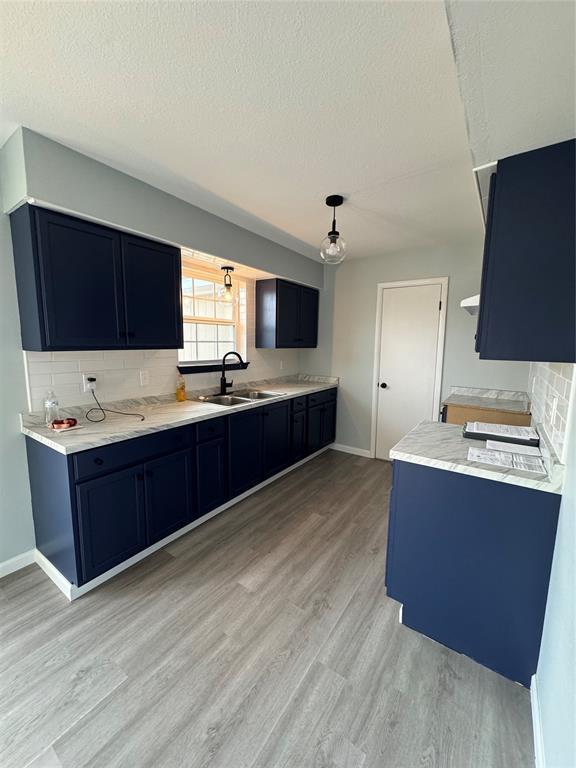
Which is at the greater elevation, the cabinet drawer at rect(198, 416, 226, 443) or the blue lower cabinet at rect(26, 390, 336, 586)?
the cabinet drawer at rect(198, 416, 226, 443)

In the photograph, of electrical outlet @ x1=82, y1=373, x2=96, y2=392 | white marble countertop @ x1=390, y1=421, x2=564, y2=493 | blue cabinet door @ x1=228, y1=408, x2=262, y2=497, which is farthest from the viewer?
blue cabinet door @ x1=228, y1=408, x2=262, y2=497

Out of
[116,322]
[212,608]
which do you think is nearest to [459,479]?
[212,608]

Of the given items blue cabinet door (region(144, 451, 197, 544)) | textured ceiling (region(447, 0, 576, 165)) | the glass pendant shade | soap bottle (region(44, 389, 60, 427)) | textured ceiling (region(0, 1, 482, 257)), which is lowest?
blue cabinet door (region(144, 451, 197, 544))

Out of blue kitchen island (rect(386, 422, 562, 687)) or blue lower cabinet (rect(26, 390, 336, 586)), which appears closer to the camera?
blue kitchen island (rect(386, 422, 562, 687))

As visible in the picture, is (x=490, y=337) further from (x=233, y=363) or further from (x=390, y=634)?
(x=233, y=363)

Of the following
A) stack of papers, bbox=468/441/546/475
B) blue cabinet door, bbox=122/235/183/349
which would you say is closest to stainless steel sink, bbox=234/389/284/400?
blue cabinet door, bbox=122/235/183/349

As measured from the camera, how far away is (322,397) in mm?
4039

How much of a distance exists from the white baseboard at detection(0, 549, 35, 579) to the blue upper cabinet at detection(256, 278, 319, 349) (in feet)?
8.85

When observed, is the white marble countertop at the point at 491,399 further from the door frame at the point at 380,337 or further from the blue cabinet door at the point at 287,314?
the blue cabinet door at the point at 287,314

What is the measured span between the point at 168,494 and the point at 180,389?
0.98 meters

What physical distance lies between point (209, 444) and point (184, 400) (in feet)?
2.03

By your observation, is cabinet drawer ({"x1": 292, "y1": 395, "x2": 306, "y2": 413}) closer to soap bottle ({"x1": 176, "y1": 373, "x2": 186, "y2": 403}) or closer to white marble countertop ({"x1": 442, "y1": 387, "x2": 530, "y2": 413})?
soap bottle ({"x1": 176, "y1": 373, "x2": 186, "y2": 403})

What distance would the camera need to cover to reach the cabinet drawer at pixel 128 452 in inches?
69.2

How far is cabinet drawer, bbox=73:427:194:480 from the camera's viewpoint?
5.77 ft
